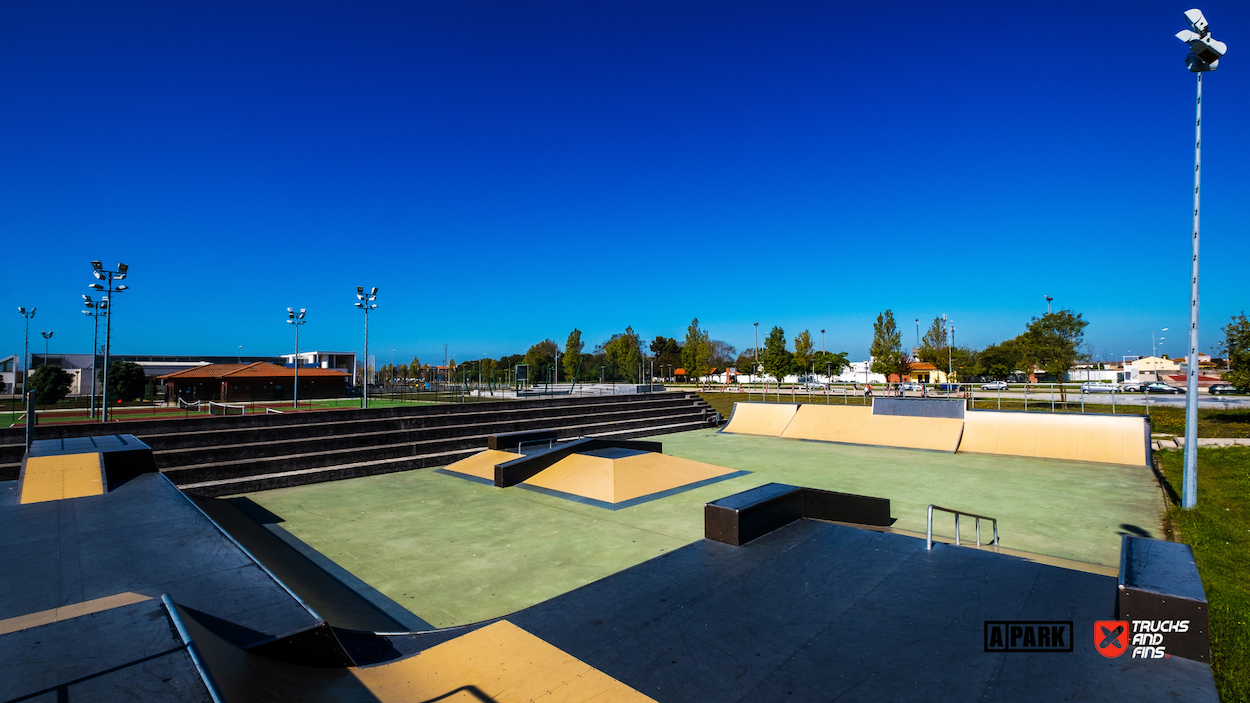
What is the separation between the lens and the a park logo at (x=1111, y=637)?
363cm

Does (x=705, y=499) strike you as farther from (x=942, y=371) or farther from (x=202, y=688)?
(x=942, y=371)

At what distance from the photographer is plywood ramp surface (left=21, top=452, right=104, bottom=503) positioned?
7.10m

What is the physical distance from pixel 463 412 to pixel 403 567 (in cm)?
1071

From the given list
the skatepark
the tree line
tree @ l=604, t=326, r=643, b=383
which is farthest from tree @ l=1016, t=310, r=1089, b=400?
tree @ l=604, t=326, r=643, b=383

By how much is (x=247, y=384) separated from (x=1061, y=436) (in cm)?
4536

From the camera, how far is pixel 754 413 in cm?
2256

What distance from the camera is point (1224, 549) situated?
7.21m

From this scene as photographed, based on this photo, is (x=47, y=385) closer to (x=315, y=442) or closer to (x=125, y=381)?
(x=125, y=381)

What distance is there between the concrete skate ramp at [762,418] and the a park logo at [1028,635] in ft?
55.7

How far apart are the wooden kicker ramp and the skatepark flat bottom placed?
43.3 ft

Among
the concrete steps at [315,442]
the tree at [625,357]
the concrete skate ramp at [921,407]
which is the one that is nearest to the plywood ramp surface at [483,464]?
the concrete steps at [315,442]

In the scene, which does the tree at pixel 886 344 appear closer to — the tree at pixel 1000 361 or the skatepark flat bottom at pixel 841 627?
the tree at pixel 1000 361

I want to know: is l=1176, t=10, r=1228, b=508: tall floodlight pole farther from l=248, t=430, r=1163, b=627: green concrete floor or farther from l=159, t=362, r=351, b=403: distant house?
l=159, t=362, r=351, b=403: distant house

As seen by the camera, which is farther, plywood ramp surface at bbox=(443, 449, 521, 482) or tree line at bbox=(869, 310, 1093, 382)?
tree line at bbox=(869, 310, 1093, 382)
